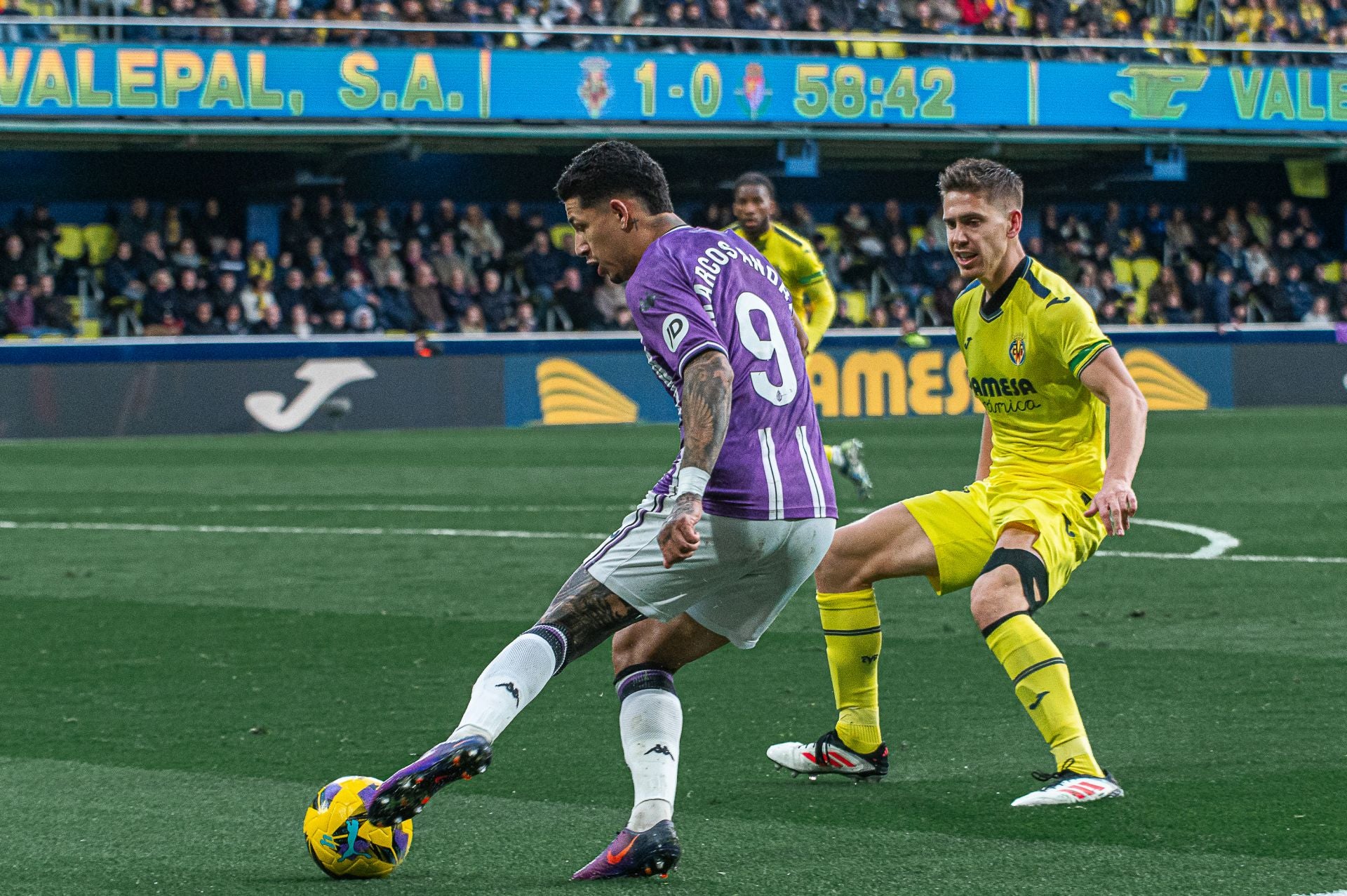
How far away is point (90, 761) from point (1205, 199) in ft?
108

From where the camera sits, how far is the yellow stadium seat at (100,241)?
27.5 m

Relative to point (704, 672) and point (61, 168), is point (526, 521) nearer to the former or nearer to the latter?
point (704, 672)

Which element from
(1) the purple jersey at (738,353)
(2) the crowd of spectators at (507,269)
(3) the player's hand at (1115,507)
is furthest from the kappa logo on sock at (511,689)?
(2) the crowd of spectators at (507,269)

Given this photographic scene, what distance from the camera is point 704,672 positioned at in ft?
23.7

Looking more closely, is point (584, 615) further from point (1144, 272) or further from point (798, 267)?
point (1144, 272)

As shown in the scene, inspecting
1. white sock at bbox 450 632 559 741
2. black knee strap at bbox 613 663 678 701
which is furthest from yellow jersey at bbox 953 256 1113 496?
white sock at bbox 450 632 559 741

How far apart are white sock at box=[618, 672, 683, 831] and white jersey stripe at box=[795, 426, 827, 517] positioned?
581 millimetres

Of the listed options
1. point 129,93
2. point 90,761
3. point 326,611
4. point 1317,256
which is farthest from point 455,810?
point 1317,256

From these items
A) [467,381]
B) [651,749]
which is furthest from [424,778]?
[467,381]

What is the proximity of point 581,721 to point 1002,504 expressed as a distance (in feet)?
5.70

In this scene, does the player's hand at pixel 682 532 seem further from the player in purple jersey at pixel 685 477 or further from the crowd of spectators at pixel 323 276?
the crowd of spectators at pixel 323 276

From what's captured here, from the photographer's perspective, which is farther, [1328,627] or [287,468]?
[287,468]

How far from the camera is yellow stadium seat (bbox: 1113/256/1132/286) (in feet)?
108

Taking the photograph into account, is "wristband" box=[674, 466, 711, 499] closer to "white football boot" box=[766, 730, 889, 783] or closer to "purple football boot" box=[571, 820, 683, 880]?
"purple football boot" box=[571, 820, 683, 880]
